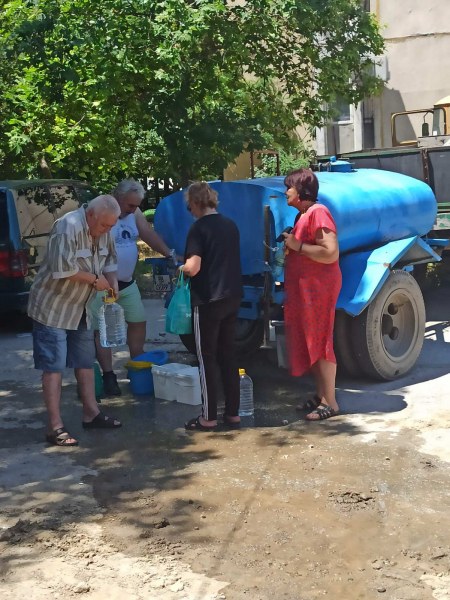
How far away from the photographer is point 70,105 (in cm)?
1352

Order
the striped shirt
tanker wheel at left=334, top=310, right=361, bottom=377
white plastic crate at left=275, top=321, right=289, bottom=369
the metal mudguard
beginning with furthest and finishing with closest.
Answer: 1. white plastic crate at left=275, top=321, right=289, bottom=369
2. tanker wheel at left=334, top=310, right=361, bottom=377
3. the metal mudguard
4. the striped shirt

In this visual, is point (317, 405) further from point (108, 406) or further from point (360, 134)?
point (360, 134)

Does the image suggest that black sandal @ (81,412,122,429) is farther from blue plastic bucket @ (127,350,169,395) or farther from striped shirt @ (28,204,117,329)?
blue plastic bucket @ (127,350,169,395)

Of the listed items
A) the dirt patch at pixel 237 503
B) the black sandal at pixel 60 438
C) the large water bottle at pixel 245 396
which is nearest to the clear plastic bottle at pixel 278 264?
the large water bottle at pixel 245 396

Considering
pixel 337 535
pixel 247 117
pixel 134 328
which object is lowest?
pixel 337 535

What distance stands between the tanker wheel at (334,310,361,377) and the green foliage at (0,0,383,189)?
15.6ft

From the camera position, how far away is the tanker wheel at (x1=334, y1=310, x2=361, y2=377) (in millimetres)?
7508

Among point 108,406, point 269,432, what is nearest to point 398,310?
point 269,432

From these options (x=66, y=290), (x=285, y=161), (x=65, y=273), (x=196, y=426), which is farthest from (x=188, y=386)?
(x=285, y=161)

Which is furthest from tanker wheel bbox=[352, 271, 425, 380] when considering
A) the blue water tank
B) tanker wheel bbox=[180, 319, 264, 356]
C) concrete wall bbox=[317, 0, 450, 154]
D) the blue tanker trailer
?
concrete wall bbox=[317, 0, 450, 154]

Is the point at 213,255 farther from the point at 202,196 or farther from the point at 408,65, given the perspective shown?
the point at 408,65

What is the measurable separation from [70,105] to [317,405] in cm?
794

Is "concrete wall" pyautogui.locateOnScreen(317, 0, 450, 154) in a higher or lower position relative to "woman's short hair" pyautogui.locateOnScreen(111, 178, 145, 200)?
higher

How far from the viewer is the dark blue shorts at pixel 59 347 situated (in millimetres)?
6340
